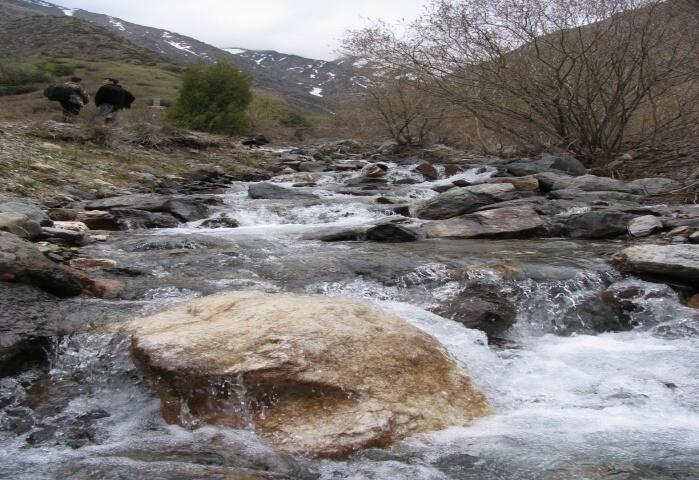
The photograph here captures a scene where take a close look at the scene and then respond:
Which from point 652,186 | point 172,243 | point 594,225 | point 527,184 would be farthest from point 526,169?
point 172,243

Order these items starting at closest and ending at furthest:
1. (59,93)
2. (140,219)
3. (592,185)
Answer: (140,219)
(592,185)
(59,93)

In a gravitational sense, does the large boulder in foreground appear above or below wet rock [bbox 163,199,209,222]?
above

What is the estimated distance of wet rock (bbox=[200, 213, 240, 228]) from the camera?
8258mm

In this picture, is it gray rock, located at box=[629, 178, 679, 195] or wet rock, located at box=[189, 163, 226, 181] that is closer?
gray rock, located at box=[629, 178, 679, 195]

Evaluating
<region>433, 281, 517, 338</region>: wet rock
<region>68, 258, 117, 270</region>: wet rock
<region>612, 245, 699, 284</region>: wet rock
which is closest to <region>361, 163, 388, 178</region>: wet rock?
<region>612, 245, 699, 284</region>: wet rock

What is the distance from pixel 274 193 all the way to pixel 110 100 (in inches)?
243

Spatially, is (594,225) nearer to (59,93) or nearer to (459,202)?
(459,202)

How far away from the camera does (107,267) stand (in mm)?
5203

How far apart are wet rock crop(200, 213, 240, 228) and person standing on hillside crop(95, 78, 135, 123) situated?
7.26 meters

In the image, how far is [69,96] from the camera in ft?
47.0

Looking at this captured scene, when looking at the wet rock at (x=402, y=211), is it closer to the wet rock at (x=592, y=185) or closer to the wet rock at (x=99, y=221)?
the wet rock at (x=592, y=185)

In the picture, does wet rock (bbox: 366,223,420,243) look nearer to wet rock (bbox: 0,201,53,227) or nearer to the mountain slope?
wet rock (bbox: 0,201,53,227)

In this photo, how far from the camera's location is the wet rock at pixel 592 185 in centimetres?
984

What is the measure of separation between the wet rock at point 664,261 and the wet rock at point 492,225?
1896 millimetres
